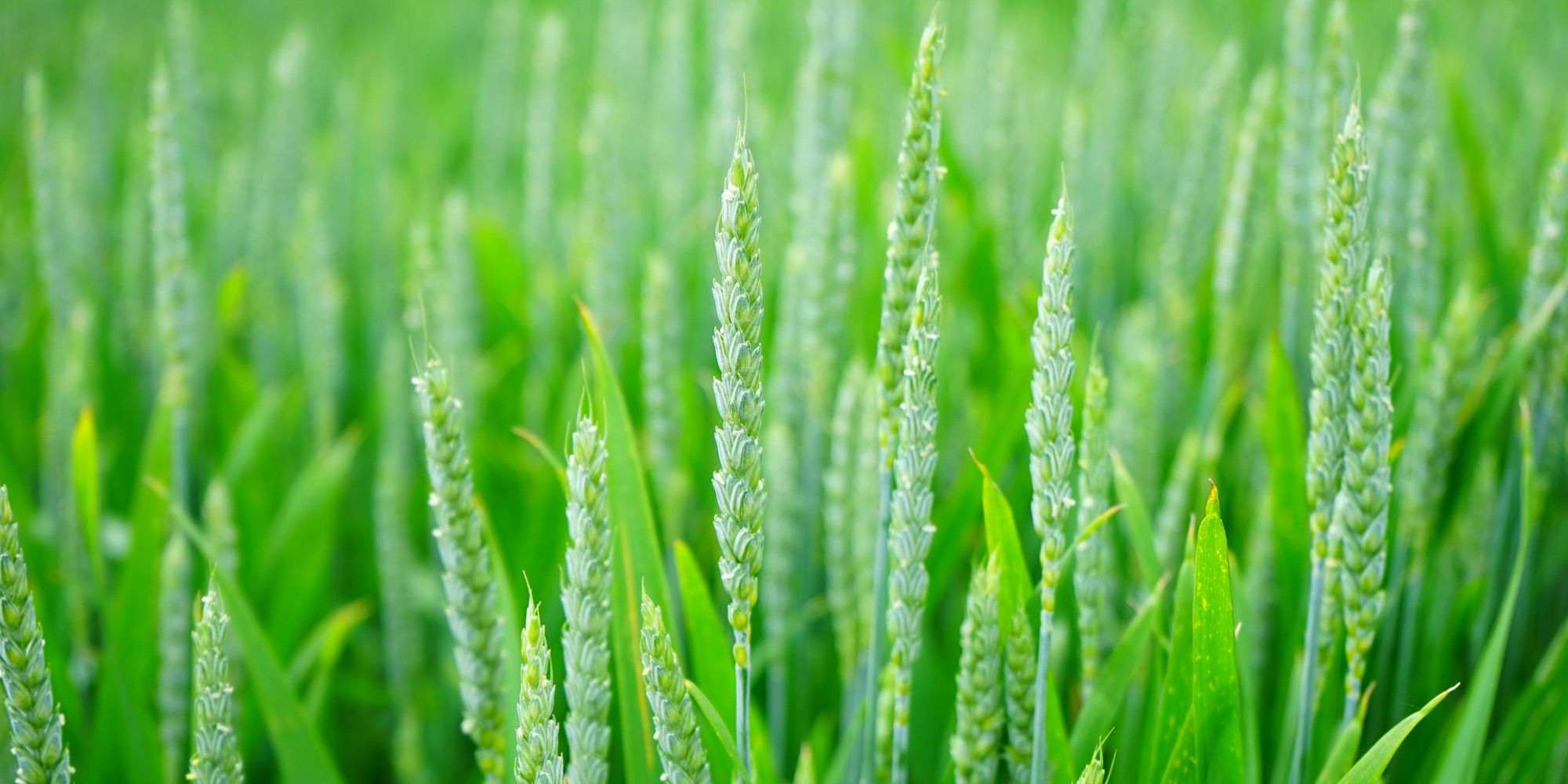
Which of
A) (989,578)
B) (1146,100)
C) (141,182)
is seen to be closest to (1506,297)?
(1146,100)

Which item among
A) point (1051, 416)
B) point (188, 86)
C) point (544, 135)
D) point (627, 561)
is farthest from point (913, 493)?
point (188, 86)

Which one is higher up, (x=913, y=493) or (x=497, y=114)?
(x=497, y=114)

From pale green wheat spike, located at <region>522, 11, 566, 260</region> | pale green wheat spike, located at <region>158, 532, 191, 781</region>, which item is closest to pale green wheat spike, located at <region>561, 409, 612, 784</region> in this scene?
pale green wheat spike, located at <region>158, 532, 191, 781</region>

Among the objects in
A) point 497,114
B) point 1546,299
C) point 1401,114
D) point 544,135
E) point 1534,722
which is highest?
point 497,114

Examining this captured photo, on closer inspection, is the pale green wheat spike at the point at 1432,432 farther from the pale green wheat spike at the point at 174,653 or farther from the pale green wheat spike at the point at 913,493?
the pale green wheat spike at the point at 174,653

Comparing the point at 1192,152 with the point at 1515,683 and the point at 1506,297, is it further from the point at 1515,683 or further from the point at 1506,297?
the point at 1515,683

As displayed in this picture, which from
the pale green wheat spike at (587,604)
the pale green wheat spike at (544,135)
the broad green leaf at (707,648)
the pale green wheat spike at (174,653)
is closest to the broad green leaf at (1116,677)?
the broad green leaf at (707,648)

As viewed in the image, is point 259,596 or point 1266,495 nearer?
point 1266,495

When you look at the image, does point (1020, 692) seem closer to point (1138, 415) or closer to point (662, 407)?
point (1138, 415)
